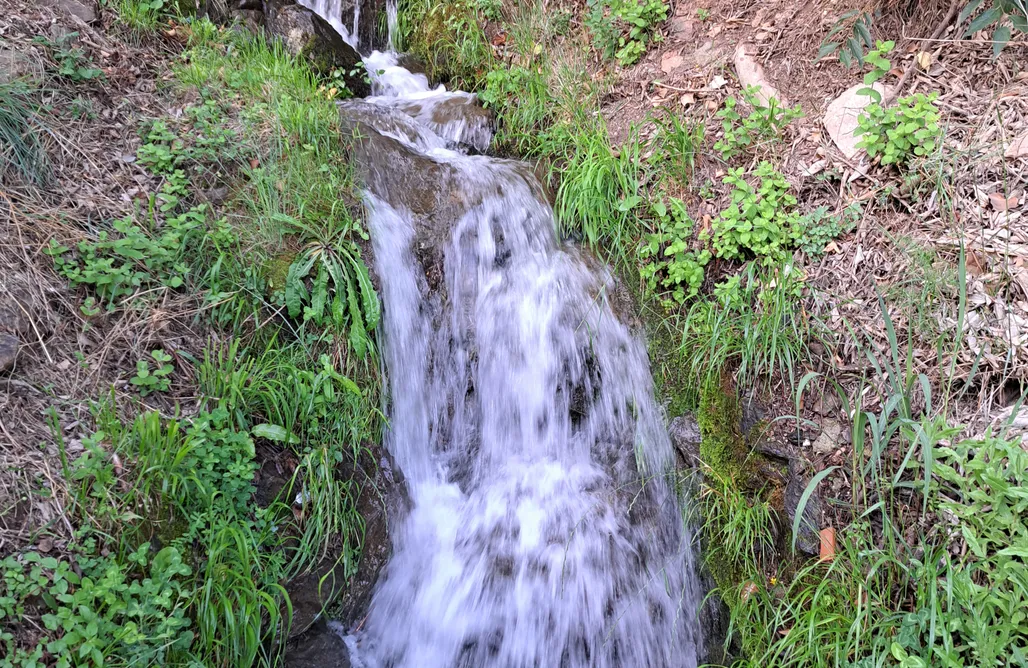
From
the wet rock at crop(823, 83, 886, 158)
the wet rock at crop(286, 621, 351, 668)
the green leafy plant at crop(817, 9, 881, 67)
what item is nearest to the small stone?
the green leafy plant at crop(817, 9, 881, 67)

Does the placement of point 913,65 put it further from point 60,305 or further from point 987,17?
point 60,305

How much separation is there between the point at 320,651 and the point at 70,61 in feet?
11.4

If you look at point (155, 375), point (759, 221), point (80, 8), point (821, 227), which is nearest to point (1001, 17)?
point (821, 227)

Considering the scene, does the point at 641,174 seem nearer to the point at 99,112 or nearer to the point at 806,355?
the point at 806,355

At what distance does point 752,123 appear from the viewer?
11.9 feet

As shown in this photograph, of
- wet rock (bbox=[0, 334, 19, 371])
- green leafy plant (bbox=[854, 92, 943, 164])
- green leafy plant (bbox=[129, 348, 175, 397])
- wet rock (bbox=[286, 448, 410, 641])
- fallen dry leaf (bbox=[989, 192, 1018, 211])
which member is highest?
green leafy plant (bbox=[854, 92, 943, 164])

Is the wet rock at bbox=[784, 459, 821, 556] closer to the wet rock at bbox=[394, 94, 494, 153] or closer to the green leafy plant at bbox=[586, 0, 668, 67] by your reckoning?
the green leafy plant at bbox=[586, 0, 668, 67]

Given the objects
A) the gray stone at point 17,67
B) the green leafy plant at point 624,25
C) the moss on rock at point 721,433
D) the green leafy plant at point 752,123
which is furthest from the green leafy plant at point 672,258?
the gray stone at point 17,67

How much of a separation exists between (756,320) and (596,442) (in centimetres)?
108

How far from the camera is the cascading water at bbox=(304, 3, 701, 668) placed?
306 cm

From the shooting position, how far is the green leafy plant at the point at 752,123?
11.8ft

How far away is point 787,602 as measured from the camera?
271 centimetres

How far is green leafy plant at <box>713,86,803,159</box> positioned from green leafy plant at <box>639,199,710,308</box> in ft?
1.47

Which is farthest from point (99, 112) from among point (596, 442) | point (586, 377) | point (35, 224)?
point (596, 442)
